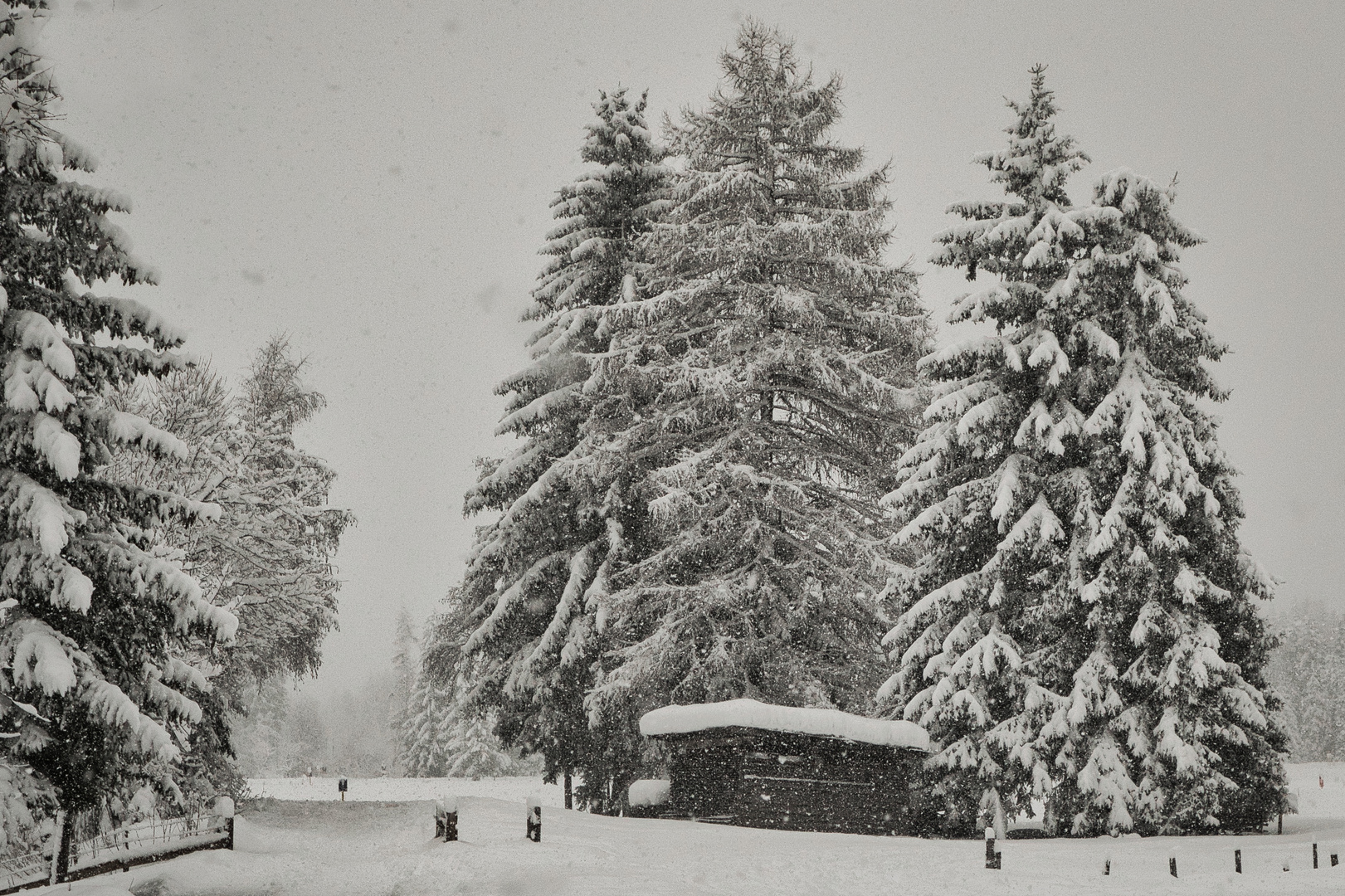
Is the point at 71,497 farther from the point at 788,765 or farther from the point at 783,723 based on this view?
the point at 788,765

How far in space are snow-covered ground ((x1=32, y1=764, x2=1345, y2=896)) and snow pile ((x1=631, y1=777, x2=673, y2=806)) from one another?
225 cm

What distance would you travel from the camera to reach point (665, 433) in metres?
23.1

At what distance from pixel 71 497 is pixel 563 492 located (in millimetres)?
12811

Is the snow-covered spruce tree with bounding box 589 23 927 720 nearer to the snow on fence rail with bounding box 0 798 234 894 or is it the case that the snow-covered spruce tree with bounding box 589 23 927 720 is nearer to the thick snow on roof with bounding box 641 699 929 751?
the thick snow on roof with bounding box 641 699 929 751

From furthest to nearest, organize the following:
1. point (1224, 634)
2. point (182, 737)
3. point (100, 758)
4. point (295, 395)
Result: point (295, 395), point (1224, 634), point (182, 737), point (100, 758)

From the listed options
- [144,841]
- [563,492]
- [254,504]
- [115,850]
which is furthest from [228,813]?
[563,492]

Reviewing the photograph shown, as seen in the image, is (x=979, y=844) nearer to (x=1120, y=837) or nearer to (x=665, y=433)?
(x=1120, y=837)

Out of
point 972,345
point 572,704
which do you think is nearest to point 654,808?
point 572,704

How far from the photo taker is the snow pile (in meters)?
21.0

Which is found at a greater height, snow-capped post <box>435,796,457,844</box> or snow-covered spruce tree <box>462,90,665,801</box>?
snow-covered spruce tree <box>462,90,665,801</box>

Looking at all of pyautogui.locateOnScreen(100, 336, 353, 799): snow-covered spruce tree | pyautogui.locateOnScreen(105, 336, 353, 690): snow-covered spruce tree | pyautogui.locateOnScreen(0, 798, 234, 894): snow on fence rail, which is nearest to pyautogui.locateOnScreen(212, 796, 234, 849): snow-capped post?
pyautogui.locateOnScreen(0, 798, 234, 894): snow on fence rail

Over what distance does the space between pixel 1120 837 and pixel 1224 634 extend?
4.20 meters

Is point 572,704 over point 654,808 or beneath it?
over

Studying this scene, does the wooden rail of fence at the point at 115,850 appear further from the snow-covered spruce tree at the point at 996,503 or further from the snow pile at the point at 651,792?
the snow-covered spruce tree at the point at 996,503
